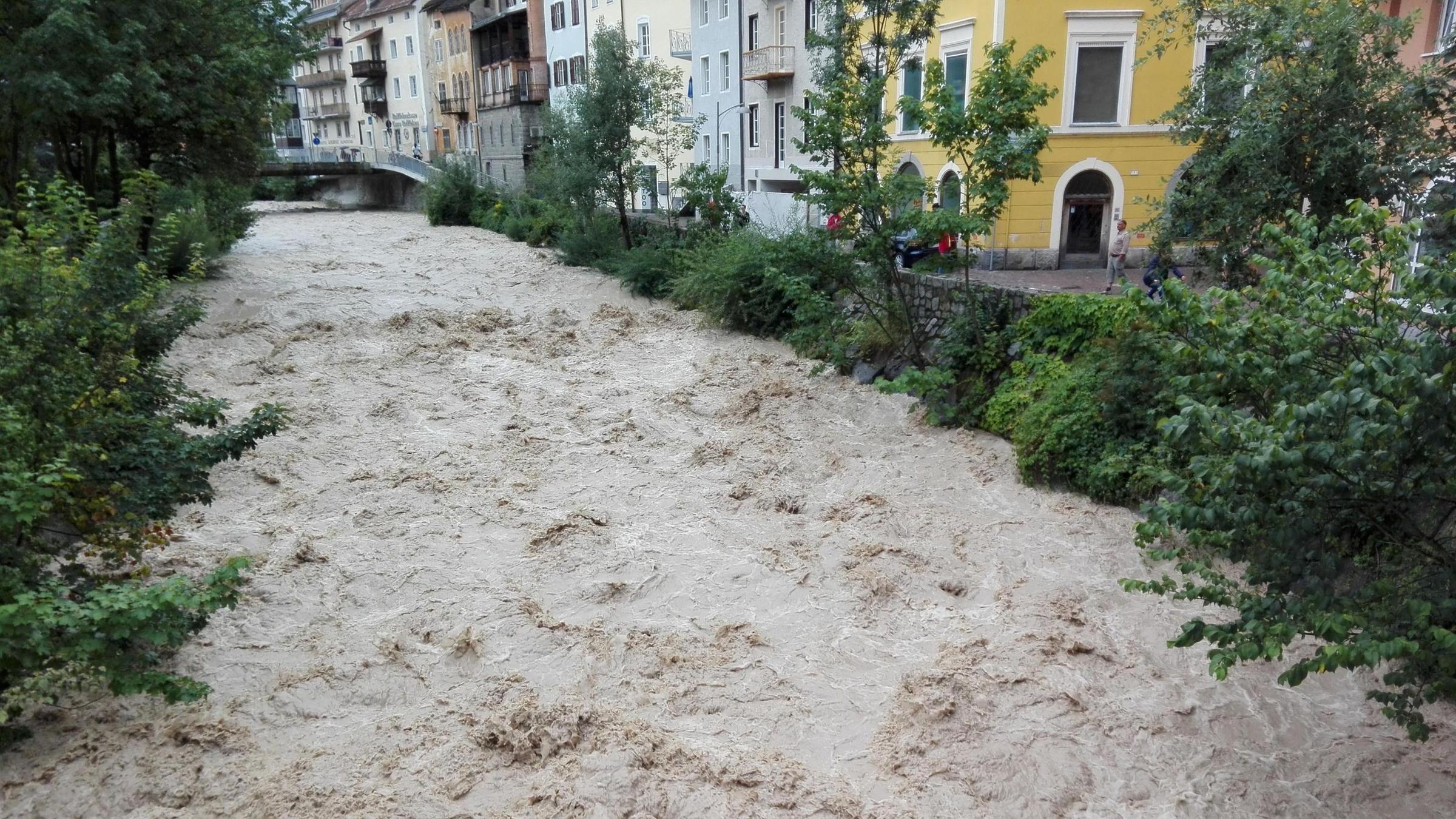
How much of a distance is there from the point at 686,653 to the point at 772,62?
25975 millimetres

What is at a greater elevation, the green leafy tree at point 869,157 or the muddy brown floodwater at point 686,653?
the green leafy tree at point 869,157

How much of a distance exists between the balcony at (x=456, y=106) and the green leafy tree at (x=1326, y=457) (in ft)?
183

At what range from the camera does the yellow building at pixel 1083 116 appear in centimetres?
2128

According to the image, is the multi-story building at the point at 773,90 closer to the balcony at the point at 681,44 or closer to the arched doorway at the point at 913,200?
the balcony at the point at 681,44

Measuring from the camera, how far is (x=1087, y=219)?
22.7 m

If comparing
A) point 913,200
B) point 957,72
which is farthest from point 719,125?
point 913,200

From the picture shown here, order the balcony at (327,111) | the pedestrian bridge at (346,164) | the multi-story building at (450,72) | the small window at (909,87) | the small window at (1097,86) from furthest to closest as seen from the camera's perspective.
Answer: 1. the balcony at (327,111)
2. the multi-story building at (450,72)
3. the pedestrian bridge at (346,164)
4. the small window at (909,87)
5. the small window at (1097,86)

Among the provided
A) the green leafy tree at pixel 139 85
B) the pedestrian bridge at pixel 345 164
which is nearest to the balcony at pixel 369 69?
the pedestrian bridge at pixel 345 164

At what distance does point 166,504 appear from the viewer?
322 inches

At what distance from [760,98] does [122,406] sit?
2846 cm

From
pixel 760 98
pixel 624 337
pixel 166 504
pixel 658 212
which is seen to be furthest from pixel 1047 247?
pixel 166 504

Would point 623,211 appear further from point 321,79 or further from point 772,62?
point 321,79

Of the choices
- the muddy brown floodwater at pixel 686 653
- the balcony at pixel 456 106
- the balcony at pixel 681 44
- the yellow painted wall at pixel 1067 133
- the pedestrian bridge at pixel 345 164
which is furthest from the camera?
the balcony at pixel 456 106

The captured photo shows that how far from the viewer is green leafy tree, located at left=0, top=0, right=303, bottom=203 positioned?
52.7ft
